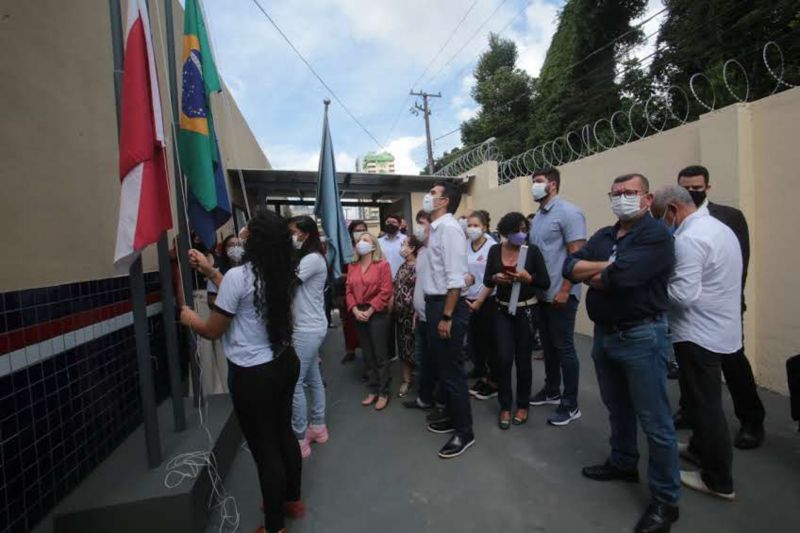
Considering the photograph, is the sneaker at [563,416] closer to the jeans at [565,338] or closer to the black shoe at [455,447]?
the jeans at [565,338]

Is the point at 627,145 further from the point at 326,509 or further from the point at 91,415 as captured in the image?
the point at 91,415

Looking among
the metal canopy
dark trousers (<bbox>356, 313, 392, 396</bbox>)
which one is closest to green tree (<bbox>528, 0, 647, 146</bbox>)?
the metal canopy

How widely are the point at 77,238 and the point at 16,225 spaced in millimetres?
483

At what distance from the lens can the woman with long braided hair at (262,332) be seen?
2.04m

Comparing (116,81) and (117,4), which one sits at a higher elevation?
(117,4)

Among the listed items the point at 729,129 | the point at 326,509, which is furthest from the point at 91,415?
the point at 729,129

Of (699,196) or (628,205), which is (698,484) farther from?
(699,196)

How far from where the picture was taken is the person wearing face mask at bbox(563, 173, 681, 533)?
2.13 meters

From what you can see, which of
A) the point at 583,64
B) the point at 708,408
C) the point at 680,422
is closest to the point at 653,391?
the point at 708,408

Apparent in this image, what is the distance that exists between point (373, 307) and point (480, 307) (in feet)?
3.23

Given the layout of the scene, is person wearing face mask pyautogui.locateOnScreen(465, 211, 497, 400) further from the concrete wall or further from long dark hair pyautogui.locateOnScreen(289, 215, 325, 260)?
the concrete wall

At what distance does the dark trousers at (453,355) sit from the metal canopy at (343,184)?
5966 millimetres

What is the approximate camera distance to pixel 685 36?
9.70 metres

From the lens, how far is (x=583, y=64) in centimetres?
1427
